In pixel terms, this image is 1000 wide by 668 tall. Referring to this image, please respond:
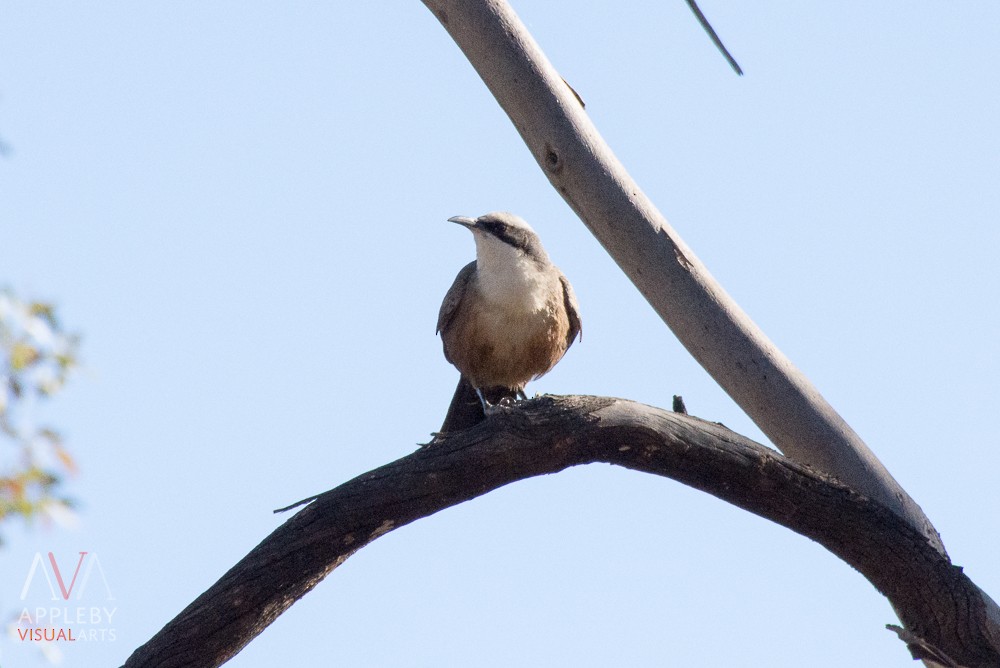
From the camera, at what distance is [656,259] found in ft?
15.5

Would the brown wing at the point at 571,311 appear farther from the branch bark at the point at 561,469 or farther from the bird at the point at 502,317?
the branch bark at the point at 561,469

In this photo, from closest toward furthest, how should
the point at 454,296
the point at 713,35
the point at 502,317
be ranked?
1. the point at 713,35
2. the point at 502,317
3. the point at 454,296

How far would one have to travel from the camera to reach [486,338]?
7.03m

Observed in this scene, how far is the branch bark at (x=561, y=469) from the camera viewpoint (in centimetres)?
394

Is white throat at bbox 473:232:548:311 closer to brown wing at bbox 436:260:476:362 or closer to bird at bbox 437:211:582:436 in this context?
bird at bbox 437:211:582:436

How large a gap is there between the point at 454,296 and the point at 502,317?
48 cm

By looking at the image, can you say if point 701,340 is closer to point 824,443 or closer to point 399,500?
point 824,443

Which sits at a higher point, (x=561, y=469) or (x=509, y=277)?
(x=509, y=277)

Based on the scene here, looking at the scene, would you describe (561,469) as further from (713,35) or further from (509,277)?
(509,277)

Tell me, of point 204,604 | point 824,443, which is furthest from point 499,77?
point 204,604

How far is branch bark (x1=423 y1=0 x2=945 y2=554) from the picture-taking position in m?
4.71

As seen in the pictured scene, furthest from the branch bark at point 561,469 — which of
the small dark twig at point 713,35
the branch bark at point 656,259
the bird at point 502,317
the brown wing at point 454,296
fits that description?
the brown wing at point 454,296

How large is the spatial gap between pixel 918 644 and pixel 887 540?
0.52 m

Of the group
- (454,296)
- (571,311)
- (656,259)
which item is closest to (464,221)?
(454,296)
